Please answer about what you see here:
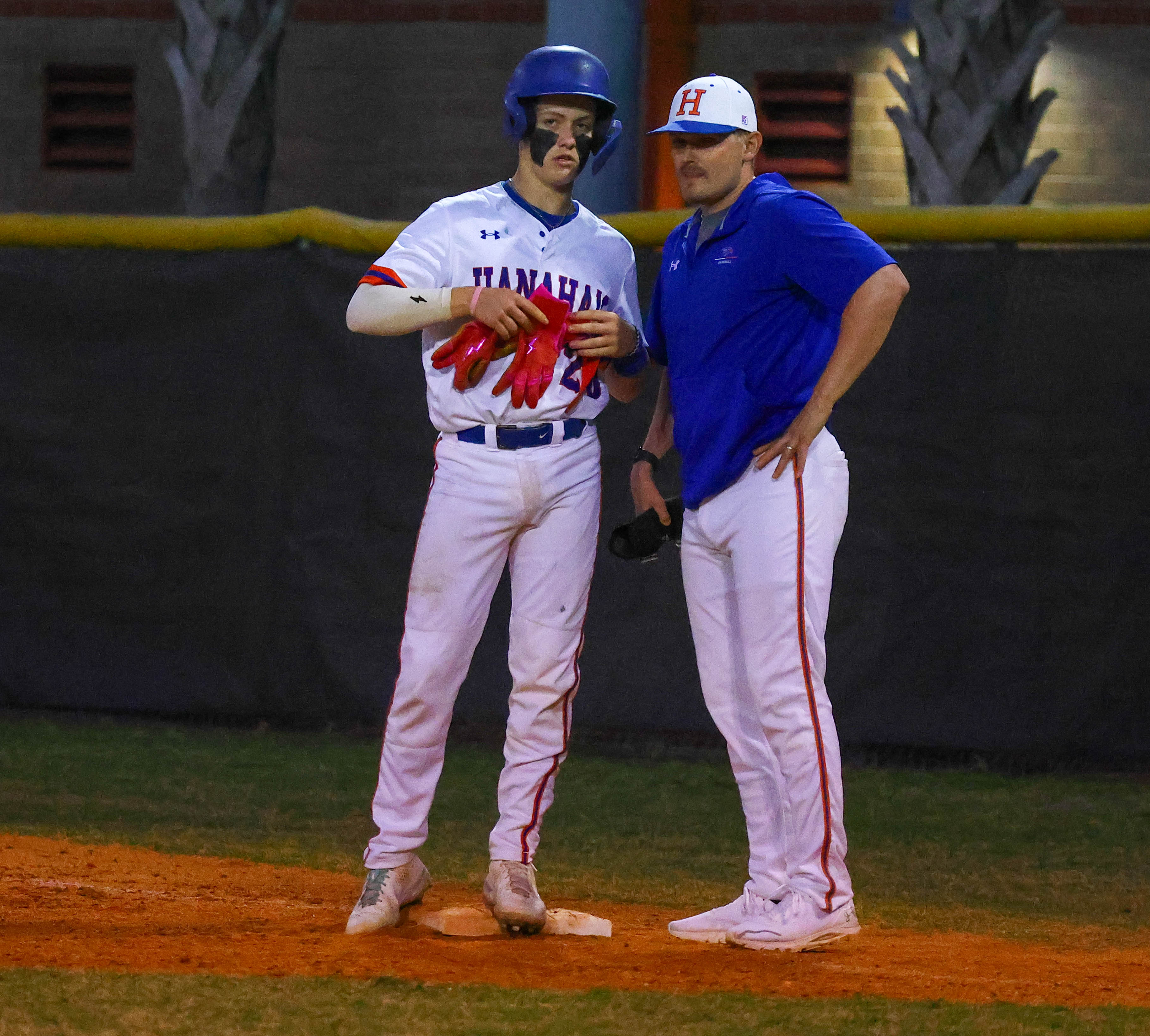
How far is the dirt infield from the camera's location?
364 cm

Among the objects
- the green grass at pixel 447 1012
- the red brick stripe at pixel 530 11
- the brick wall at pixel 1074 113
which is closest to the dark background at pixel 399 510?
the green grass at pixel 447 1012

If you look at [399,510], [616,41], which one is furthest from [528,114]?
[616,41]

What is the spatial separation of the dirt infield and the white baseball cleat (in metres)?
0.04

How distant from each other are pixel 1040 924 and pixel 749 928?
1.08 meters

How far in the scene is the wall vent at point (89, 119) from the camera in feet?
54.4

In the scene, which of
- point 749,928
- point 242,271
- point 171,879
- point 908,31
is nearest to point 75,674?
point 242,271

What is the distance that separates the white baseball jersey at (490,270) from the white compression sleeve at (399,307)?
1.3 inches

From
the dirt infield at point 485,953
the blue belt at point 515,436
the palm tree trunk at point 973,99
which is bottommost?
the dirt infield at point 485,953

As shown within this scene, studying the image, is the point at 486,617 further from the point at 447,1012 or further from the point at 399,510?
the point at 399,510

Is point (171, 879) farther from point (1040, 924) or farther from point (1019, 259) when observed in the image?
point (1019, 259)

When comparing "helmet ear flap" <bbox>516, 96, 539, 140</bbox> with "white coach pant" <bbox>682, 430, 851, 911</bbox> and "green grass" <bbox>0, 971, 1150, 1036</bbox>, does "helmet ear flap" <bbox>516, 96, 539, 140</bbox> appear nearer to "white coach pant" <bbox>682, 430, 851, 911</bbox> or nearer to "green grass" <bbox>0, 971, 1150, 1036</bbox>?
"white coach pant" <bbox>682, 430, 851, 911</bbox>

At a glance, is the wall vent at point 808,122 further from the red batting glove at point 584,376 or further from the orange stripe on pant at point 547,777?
the orange stripe on pant at point 547,777

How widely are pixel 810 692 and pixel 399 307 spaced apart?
131 cm

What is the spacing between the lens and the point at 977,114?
7.99m
